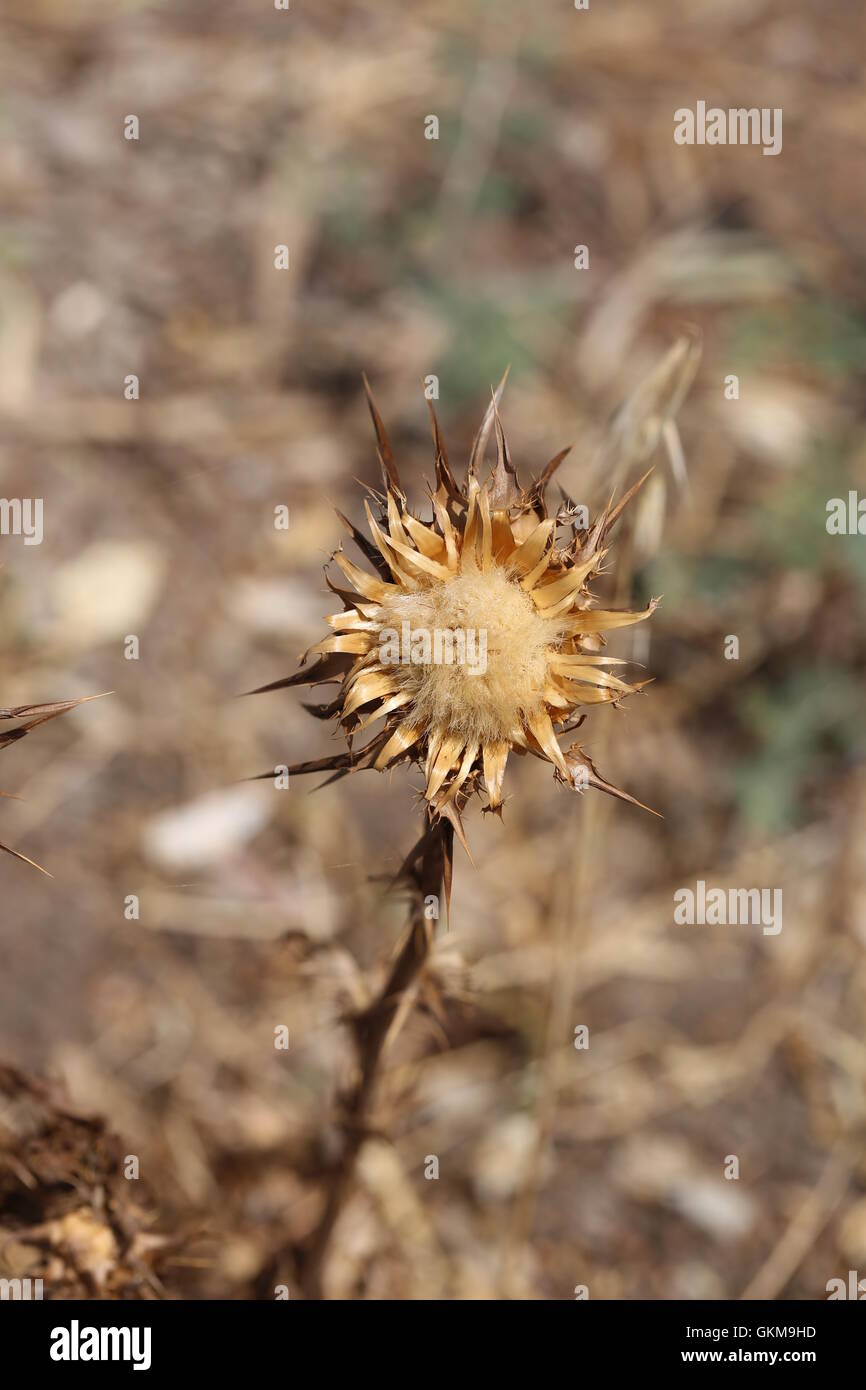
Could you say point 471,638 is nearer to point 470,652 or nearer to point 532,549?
point 470,652

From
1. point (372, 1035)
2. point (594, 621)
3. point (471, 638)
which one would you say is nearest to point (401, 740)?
point (471, 638)

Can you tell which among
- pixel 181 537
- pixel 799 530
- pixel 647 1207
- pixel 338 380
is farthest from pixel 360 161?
pixel 647 1207

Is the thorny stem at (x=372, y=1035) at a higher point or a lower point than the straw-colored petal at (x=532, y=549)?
lower

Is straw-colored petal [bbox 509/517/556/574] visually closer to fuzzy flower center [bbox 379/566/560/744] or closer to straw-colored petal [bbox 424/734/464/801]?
fuzzy flower center [bbox 379/566/560/744]

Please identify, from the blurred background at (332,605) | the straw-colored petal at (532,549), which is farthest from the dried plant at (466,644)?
the blurred background at (332,605)

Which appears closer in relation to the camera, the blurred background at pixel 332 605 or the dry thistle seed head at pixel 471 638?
the dry thistle seed head at pixel 471 638

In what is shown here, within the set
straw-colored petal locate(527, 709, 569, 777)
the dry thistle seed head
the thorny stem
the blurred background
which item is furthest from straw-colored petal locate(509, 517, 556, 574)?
the blurred background

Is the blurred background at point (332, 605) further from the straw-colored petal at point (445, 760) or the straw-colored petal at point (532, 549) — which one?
the straw-colored petal at point (532, 549)

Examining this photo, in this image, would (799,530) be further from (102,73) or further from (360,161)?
(102,73)
